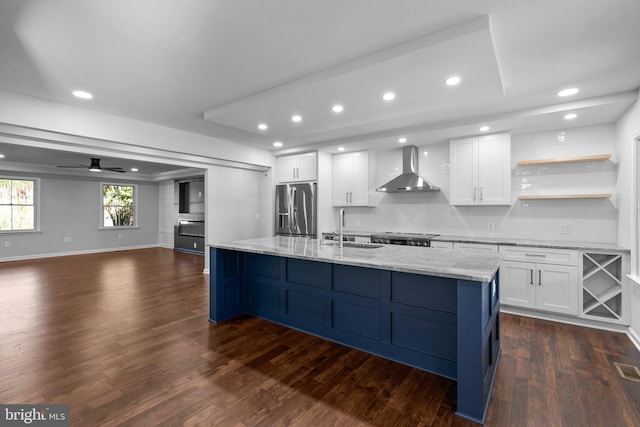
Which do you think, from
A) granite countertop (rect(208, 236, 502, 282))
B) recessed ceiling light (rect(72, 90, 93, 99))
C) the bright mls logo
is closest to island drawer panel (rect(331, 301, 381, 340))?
granite countertop (rect(208, 236, 502, 282))

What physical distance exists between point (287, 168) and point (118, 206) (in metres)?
6.48

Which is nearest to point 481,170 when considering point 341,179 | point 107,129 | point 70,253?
point 341,179

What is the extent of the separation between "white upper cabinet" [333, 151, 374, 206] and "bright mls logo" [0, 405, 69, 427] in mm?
4457

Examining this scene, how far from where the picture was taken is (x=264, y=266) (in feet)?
11.3

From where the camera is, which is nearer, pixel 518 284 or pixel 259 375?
pixel 259 375

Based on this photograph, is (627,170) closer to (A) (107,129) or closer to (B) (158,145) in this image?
(B) (158,145)

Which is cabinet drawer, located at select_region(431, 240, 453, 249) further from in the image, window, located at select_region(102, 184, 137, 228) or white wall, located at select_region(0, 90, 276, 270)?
window, located at select_region(102, 184, 137, 228)

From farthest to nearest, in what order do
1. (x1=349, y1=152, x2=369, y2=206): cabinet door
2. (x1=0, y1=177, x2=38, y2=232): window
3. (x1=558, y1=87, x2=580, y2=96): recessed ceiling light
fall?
(x1=0, y1=177, x2=38, y2=232): window → (x1=349, y1=152, x2=369, y2=206): cabinet door → (x1=558, y1=87, x2=580, y2=96): recessed ceiling light

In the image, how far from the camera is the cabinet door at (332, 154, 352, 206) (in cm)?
556

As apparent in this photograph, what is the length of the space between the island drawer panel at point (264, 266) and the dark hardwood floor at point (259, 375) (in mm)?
554

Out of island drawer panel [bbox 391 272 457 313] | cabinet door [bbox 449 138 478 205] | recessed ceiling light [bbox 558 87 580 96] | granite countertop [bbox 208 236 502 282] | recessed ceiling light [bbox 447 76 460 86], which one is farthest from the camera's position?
cabinet door [bbox 449 138 478 205]

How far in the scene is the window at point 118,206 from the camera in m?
8.96

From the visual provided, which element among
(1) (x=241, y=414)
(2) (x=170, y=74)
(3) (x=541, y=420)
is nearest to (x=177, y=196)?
(2) (x=170, y=74)

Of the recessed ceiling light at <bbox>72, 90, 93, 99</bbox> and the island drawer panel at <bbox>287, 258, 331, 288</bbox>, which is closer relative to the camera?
the island drawer panel at <bbox>287, 258, 331, 288</bbox>
